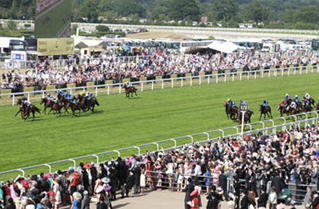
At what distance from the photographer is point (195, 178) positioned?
16.8m

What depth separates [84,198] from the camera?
14.7 m

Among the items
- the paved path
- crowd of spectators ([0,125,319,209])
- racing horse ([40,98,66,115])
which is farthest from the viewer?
racing horse ([40,98,66,115])

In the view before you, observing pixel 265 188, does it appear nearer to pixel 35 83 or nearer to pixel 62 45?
pixel 35 83

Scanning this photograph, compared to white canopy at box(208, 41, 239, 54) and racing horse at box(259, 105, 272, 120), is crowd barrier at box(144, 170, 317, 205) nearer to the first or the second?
racing horse at box(259, 105, 272, 120)

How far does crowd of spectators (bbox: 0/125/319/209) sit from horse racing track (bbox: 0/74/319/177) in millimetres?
3831

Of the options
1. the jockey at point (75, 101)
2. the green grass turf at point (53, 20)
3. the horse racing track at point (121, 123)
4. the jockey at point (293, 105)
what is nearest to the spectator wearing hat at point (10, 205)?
the horse racing track at point (121, 123)

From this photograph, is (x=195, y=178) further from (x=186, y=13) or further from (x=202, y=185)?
(x=186, y=13)

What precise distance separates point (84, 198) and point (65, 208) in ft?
6.99

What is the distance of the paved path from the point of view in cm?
1705

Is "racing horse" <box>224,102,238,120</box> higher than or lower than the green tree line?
lower

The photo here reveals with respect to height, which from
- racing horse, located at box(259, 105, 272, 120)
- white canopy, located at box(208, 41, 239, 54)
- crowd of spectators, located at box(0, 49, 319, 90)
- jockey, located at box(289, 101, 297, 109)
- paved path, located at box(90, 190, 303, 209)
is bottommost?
paved path, located at box(90, 190, 303, 209)

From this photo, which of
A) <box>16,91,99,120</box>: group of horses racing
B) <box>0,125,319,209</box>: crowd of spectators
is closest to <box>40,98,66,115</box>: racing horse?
<box>16,91,99,120</box>: group of horses racing

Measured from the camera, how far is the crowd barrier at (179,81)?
33688mm

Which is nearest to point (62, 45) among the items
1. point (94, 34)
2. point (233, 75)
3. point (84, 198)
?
point (233, 75)
